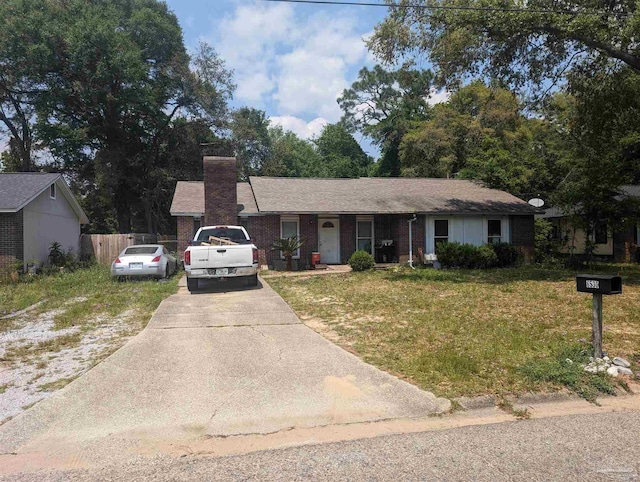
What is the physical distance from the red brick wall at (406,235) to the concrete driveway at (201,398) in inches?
529

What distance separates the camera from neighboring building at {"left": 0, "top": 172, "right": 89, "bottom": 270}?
16.8 m

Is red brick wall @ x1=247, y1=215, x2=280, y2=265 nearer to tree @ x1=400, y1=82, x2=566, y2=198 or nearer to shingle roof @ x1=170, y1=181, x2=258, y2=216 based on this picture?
shingle roof @ x1=170, y1=181, x2=258, y2=216

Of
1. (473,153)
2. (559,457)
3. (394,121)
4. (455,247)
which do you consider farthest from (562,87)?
(394,121)

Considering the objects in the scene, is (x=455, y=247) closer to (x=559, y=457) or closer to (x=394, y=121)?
(x=559, y=457)

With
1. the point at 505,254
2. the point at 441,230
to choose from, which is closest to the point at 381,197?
the point at 441,230

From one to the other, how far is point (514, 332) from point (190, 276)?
8.35 metres

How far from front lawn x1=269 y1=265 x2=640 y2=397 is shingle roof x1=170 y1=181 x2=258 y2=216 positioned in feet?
20.7

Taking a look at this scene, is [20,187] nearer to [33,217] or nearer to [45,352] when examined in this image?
[33,217]

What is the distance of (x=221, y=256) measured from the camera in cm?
1233

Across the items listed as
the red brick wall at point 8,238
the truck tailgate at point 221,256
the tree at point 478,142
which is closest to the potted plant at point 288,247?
the truck tailgate at point 221,256

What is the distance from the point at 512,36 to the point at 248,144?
78.4 ft

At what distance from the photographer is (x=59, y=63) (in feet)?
94.0

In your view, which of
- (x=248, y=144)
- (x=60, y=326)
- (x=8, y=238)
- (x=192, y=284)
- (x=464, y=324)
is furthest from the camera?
(x=248, y=144)

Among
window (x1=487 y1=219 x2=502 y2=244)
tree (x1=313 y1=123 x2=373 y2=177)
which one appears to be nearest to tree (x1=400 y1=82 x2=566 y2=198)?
window (x1=487 y1=219 x2=502 y2=244)
